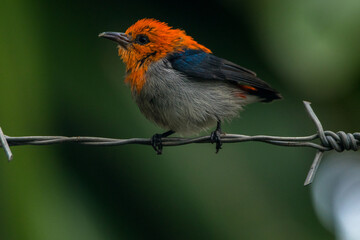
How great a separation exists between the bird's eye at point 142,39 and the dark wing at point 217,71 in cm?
31

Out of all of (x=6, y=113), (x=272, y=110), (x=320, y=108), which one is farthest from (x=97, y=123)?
(x=320, y=108)

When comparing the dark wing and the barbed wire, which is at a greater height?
the dark wing

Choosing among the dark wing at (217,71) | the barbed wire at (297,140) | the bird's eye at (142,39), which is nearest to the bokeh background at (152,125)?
the dark wing at (217,71)

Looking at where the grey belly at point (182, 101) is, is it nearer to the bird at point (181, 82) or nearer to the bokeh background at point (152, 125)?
the bird at point (181, 82)

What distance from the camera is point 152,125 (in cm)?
609

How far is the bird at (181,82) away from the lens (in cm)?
518

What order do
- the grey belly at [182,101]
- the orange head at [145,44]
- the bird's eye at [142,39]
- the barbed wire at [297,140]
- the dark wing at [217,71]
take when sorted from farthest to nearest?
the bird's eye at [142,39], the orange head at [145,44], the dark wing at [217,71], the grey belly at [182,101], the barbed wire at [297,140]

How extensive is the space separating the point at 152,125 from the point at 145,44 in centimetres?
94

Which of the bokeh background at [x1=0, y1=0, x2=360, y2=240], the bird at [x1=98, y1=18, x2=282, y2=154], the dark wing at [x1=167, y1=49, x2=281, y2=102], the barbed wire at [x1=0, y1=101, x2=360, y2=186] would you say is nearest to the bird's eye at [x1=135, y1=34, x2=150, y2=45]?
the bird at [x1=98, y1=18, x2=282, y2=154]

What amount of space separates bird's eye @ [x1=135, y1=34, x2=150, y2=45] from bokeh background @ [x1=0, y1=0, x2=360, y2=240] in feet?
2.39

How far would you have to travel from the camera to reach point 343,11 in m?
5.32

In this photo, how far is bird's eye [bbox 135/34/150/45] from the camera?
564 cm

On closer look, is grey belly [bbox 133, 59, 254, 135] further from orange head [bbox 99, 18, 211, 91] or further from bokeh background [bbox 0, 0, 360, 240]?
bokeh background [bbox 0, 0, 360, 240]

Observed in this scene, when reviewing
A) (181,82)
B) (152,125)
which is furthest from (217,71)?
(152,125)
